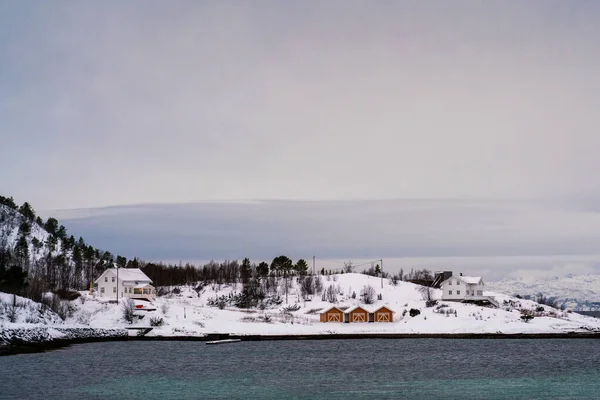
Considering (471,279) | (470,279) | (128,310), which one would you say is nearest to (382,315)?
→ (470,279)

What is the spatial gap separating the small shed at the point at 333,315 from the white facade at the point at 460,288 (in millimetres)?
33587

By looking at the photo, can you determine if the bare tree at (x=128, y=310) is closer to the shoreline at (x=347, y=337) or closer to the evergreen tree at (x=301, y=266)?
the shoreline at (x=347, y=337)

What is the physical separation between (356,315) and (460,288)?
3397 centimetres

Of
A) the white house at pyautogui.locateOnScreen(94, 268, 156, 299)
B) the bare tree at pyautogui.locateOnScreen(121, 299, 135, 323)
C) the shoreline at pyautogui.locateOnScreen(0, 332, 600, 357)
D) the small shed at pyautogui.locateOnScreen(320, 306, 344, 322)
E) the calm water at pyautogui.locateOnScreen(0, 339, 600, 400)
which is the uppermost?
the white house at pyautogui.locateOnScreen(94, 268, 156, 299)

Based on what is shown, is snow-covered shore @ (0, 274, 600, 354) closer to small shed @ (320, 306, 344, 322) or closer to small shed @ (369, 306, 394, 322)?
small shed @ (369, 306, 394, 322)

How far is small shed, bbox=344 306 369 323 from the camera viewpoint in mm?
134875

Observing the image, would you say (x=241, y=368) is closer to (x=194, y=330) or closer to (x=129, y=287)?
(x=194, y=330)

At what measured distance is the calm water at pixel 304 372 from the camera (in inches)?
2126

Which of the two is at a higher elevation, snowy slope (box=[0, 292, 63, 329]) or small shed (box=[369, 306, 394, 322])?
snowy slope (box=[0, 292, 63, 329])

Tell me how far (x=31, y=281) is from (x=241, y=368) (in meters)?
87.6

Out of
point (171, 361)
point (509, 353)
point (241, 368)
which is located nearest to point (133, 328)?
point (171, 361)

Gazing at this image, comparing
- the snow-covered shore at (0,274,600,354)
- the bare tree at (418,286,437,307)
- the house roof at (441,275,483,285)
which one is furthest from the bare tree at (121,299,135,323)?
the house roof at (441,275,483,285)

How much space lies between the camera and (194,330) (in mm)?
120688

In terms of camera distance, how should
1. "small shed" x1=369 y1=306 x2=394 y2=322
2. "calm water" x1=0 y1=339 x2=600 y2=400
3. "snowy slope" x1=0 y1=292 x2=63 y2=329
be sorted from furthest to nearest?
"small shed" x1=369 y1=306 x2=394 y2=322 → "snowy slope" x1=0 y1=292 x2=63 y2=329 → "calm water" x1=0 y1=339 x2=600 y2=400
